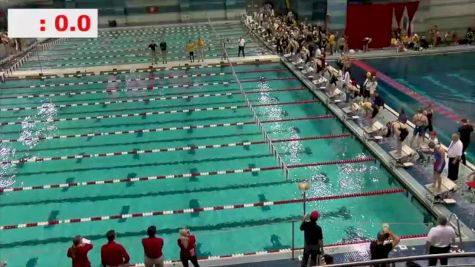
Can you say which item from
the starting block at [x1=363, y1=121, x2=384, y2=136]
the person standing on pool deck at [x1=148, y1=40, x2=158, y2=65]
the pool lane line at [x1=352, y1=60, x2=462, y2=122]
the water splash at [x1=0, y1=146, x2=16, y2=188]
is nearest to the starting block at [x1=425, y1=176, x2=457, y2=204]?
the starting block at [x1=363, y1=121, x2=384, y2=136]

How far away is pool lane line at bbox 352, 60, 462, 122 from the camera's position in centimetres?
1436

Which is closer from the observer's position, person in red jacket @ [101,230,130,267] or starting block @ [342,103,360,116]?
person in red jacket @ [101,230,130,267]

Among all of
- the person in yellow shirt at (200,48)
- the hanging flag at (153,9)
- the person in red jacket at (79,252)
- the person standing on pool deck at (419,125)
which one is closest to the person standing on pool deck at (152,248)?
the person in red jacket at (79,252)

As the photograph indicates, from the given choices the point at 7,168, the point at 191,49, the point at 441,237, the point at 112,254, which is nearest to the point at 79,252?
the point at 112,254

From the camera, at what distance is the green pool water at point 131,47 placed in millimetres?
23219

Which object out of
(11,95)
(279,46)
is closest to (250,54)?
(279,46)

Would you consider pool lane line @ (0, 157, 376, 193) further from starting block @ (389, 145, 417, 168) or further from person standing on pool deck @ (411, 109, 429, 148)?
person standing on pool deck @ (411, 109, 429, 148)

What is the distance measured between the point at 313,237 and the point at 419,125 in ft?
18.5

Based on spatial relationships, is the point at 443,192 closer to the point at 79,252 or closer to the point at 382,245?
the point at 382,245

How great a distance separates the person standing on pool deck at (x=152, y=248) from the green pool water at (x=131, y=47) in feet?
55.7

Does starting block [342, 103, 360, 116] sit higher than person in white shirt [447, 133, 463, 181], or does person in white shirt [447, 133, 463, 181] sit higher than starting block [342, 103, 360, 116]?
starting block [342, 103, 360, 116]

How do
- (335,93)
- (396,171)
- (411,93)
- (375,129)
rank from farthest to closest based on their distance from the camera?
(411,93)
(335,93)
(375,129)
(396,171)
